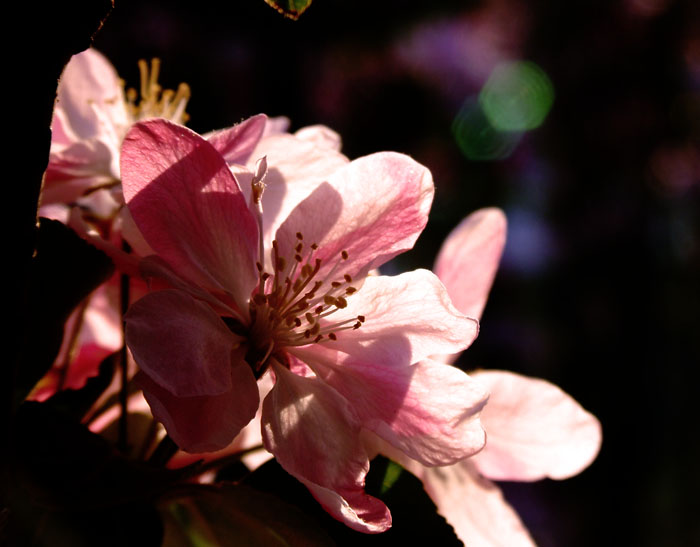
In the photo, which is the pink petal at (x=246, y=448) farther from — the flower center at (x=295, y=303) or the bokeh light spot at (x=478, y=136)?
the bokeh light spot at (x=478, y=136)

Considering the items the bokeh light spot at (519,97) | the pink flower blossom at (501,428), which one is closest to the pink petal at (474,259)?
the pink flower blossom at (501,428)

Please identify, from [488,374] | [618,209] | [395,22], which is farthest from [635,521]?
[488,374]

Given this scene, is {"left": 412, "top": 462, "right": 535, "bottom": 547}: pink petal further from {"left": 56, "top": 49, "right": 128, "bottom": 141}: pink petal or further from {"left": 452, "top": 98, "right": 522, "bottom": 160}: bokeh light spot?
A: {"left": 452, "top": 98, "right": 522, "bottom": 160}: bokeh light spot

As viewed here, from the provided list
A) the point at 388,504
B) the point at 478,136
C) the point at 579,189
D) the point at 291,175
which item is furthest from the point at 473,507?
the point at 579,189

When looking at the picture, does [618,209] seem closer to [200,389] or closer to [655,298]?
[655,298]

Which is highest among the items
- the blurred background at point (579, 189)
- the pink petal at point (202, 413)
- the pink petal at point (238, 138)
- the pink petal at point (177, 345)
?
the pink petal at point (238, 138)

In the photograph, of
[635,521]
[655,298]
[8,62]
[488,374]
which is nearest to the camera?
[8,62]
